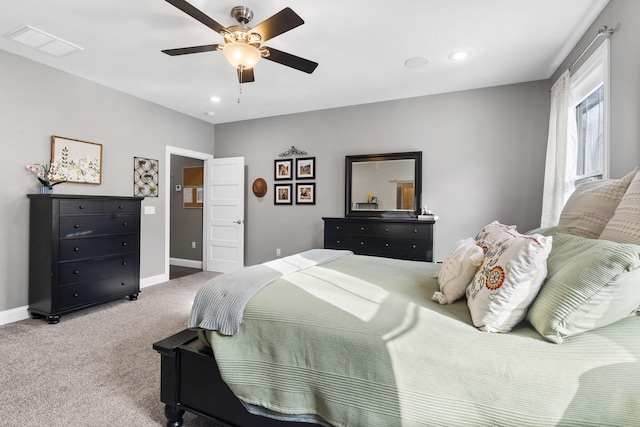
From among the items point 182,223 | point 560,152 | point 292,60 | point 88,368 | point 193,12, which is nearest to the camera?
point 193,12

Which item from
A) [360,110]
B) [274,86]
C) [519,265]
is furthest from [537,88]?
[519,265]

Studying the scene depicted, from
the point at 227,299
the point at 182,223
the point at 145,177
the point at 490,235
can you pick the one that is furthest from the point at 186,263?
the point at 490,235

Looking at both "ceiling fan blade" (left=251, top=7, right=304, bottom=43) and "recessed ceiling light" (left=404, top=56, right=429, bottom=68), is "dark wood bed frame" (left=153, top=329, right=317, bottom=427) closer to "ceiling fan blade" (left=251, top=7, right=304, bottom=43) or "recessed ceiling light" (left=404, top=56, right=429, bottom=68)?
"ceiling fan blade" (left=251, top=7, right=304, bottom=43)

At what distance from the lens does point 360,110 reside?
4430 millimetres

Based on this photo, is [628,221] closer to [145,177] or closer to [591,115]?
[591,115]

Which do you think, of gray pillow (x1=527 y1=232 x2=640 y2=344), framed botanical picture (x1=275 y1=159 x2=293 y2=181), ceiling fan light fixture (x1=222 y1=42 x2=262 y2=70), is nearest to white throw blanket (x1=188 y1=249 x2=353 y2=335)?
gray pillow (x1=527 y1=232 x2=640 y2=344)

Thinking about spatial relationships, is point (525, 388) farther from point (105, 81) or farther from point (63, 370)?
point (105, 81)

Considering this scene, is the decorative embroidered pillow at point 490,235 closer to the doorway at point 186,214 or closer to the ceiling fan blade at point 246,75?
the ceiling fan blade at point 246,75

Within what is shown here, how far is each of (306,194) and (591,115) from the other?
341 cm

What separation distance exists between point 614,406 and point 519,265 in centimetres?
46

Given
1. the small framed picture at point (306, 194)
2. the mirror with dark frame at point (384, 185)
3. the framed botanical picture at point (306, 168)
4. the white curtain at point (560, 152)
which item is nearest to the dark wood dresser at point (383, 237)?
the mirror with dark frame at point (384, 185)

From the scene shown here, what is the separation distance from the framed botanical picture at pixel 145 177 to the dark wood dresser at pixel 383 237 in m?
2.58

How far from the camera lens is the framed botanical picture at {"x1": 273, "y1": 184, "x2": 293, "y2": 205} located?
16.1 ft

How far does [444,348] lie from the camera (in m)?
1.04
